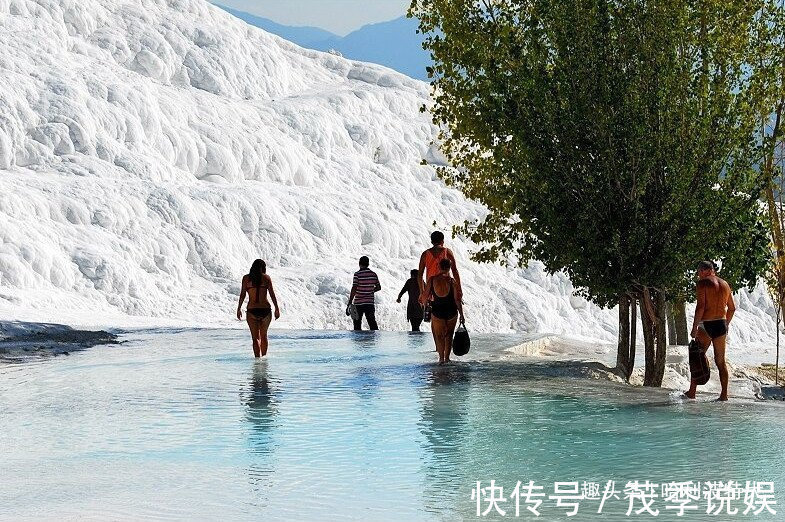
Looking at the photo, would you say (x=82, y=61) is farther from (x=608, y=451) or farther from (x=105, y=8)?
(x=608, y=451)

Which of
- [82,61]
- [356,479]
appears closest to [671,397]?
[356,479]

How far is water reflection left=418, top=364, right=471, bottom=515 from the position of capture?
7.33 m

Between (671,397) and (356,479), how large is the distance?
602 cm

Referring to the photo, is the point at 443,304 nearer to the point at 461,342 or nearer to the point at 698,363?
the point at 461,342

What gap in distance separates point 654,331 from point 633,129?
11.9 ft

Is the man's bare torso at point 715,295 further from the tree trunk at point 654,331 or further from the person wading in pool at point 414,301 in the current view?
the person wading in pool at point 414,301

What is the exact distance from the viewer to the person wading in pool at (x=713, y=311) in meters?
12.4

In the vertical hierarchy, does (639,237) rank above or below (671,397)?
above

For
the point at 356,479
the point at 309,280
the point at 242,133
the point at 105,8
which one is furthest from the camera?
the point at 105,8

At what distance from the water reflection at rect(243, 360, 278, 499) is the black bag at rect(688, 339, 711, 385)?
→ 189 inches

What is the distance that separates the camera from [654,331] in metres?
16.7

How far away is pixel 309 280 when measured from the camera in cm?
4525

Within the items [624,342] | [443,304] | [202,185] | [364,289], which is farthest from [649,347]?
[202,185]
